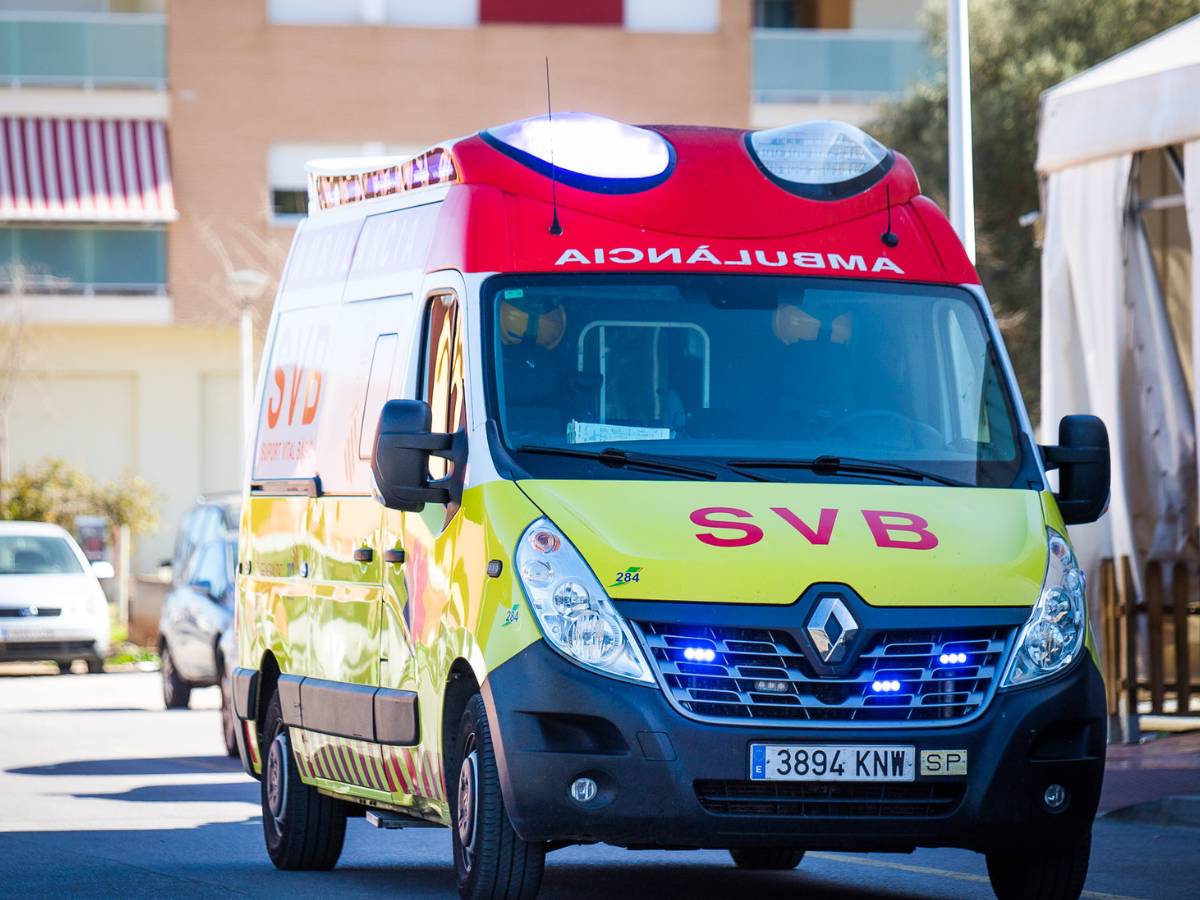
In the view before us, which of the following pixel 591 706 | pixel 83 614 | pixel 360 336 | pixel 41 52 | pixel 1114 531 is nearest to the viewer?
pixel 591 706

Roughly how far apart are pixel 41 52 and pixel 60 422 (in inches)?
254

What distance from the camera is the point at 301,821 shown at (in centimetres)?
1073

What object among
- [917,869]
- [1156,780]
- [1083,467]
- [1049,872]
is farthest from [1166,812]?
[1083,467]

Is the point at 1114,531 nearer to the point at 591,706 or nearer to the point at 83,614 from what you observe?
the point at 591,706

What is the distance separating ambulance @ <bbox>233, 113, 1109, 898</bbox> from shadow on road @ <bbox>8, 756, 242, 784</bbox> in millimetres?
6366

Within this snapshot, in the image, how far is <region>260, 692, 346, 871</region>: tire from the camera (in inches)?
422

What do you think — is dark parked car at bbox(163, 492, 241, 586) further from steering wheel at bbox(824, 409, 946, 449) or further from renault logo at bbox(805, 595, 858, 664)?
renault logo at bbox(805, 595, 858, 664)

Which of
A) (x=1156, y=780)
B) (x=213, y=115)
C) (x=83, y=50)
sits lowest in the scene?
(x=1156, y=780)

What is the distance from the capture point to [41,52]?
147 ft

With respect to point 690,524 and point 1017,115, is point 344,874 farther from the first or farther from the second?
point 1017,115

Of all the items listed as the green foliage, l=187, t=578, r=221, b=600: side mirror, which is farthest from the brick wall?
l=187, t=578, r=221, b=600: side mirror

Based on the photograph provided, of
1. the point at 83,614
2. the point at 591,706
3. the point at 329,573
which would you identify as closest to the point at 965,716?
the point at 591,706

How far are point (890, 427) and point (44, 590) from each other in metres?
19.6

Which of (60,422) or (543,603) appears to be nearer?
(543,603)
